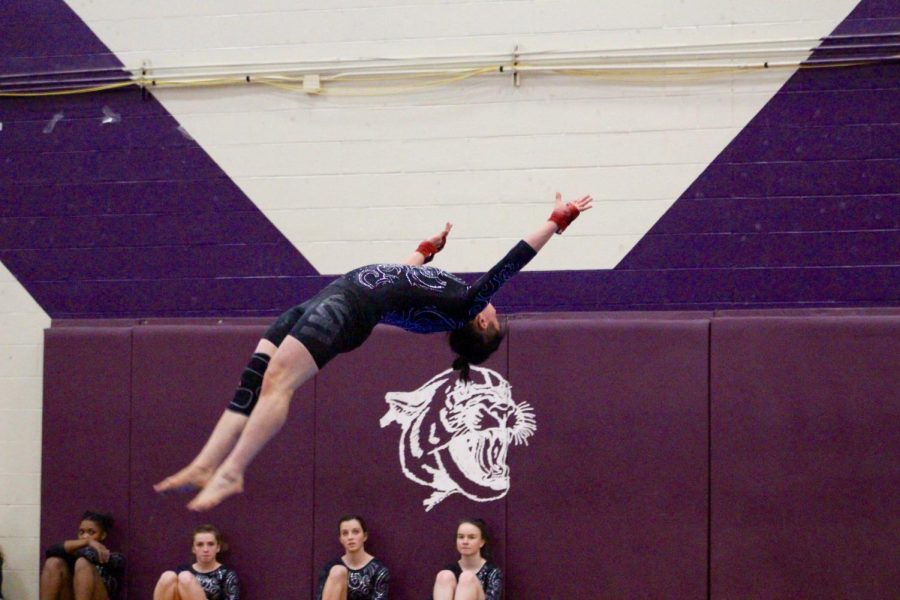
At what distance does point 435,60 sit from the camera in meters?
7.24

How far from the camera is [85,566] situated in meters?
6.89

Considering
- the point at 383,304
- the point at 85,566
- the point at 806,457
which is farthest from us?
the point at 85,566

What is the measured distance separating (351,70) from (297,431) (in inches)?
88.3

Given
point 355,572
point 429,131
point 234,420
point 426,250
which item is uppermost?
A: point 429,131

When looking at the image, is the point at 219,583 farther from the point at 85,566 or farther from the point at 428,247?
the point at 428,247

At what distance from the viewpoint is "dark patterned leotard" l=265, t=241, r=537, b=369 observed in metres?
4.31

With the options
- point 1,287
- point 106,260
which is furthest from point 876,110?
point 1,287

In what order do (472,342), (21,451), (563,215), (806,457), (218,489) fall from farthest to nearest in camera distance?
(21,451)
(806,457)
(472,342)
(563,215)
(218,489)

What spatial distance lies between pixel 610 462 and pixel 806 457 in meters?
1.08

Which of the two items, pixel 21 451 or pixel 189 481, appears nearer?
pixel 189 481

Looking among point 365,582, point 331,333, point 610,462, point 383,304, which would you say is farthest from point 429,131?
point 331,333

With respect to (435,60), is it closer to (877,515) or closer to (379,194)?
(379,194)

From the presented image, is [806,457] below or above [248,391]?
below

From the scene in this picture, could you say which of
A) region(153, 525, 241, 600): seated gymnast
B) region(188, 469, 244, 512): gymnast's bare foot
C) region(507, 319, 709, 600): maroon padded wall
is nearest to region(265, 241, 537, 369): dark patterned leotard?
region(188, 469, 244, 512): gymnast's bare foot
